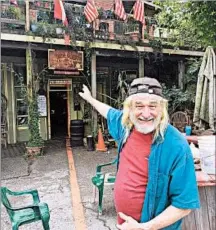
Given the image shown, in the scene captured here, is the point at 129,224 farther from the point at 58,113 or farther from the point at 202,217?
the point at 58,113

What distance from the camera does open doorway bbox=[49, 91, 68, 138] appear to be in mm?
10609

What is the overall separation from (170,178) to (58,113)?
10.4 metres

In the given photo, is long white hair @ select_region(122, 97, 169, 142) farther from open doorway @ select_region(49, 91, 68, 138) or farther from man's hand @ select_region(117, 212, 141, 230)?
open doorway @ select_region(49, 91, 68, 138)

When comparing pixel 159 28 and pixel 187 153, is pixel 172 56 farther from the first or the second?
pixel 187 153

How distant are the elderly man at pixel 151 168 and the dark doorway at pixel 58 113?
896 centimetres

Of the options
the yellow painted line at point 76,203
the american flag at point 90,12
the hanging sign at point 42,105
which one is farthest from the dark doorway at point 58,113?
the yellow painted line at point 76,203

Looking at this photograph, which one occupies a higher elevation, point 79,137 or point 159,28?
point 159,28

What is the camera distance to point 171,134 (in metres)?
1.46

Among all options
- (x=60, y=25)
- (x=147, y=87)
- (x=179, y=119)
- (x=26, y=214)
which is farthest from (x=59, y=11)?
(x=147, y=87)

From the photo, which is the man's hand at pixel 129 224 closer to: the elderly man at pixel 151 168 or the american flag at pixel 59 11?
the elderly man at pixel 151 168

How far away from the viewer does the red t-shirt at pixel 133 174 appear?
4.93 feet

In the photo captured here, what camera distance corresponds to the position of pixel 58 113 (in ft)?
37.9

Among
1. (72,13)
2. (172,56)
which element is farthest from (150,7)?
(72,13)

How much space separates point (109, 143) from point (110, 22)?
131 inches
